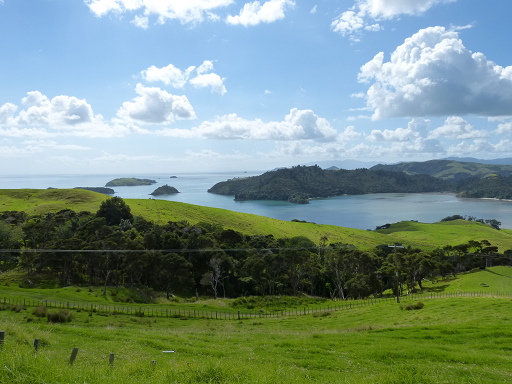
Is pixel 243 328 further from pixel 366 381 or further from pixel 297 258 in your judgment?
pixel 297 258

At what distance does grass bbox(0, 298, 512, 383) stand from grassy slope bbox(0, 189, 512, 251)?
270 ft

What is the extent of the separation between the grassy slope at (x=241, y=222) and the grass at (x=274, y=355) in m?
82.3

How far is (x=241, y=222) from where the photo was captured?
4592 inches

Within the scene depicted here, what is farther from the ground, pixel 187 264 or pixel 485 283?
pixel 187 264

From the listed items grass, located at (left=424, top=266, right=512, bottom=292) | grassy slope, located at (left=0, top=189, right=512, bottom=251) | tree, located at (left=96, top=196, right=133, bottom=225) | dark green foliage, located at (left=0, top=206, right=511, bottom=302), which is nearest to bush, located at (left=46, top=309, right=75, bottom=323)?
dark green foliage, located at (left=0, top=206, right=511, bottom=302)

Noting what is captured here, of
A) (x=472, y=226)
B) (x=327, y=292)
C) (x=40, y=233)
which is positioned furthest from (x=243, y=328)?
(x=472, y=226)

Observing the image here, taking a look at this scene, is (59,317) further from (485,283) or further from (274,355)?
(485,283)

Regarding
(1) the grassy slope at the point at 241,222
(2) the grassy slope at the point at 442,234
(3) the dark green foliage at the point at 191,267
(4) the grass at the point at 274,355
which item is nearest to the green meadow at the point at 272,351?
(4) the grass at the point at 274,355

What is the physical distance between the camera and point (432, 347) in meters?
14.2

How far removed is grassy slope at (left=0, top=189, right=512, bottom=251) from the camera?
103 meters

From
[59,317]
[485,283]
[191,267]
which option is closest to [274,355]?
[59,317]

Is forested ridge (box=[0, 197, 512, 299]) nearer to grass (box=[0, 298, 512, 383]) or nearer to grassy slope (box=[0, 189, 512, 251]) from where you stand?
grass (box=[0, 298, 512, 383])

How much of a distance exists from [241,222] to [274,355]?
104302 mm

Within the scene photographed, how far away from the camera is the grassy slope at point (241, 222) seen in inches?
4043
